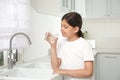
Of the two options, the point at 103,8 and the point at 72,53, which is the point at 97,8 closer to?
the point at 103,8

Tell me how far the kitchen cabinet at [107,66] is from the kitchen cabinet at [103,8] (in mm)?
831

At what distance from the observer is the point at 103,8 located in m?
4.47

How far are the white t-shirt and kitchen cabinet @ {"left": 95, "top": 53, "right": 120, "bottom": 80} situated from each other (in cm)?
239

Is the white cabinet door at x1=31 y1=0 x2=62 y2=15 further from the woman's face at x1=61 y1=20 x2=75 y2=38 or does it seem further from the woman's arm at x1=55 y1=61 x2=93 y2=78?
the woman's arm at x1=55 y1=61 x2=93 y2=78

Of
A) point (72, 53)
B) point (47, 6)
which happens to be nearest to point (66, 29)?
point (72, 53)

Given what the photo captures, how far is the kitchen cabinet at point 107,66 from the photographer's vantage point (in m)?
3.99

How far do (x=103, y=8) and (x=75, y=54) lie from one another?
117 inches

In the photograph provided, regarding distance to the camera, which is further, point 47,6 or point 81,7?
point 81,7

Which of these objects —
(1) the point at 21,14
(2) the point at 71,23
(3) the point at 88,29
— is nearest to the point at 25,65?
(1) the point at 21,14

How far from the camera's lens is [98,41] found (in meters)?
4.60

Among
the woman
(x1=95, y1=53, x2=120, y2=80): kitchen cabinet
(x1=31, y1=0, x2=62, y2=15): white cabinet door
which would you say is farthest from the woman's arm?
(x1=95, y1=53, x2=120, y2=80): kitchen cabinet

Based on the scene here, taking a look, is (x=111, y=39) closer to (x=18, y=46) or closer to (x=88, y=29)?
(x=88, y=29)

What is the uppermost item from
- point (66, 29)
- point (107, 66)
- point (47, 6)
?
point (47, 6)

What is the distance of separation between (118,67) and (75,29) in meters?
2.52
